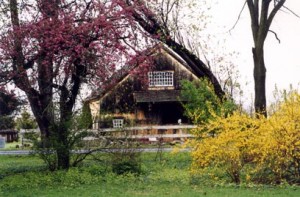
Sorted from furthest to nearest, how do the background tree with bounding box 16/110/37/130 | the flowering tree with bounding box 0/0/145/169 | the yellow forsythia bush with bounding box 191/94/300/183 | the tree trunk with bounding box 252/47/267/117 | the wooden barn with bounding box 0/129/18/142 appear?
the wooden barn with bounding box 0/129/18/142
the tree trunk with bounding box 252/47/267/117
the background tree with bounding box 16/110/37/130
the flowering tree with bounding box 0/0/145/169
the yellow forsythia bush with bounding box 191/94/300/183

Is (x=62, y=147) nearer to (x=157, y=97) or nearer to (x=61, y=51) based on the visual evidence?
(x=61, y=51)

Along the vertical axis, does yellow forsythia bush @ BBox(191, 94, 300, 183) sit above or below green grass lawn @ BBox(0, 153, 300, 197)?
above

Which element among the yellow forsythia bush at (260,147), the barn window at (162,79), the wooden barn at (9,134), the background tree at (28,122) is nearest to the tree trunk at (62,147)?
the background tree at (28,122)

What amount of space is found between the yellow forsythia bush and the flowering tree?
4.67m

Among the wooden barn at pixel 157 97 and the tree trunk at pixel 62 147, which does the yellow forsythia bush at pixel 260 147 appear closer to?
the tree trunk at pixel 62 147

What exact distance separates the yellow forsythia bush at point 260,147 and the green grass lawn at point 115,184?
767mm

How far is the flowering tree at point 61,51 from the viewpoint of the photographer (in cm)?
1788

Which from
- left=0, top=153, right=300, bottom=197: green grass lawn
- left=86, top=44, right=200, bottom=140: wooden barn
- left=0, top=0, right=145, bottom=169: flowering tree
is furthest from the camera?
left=86, top=44, right=200, bottom=140: wooden barn

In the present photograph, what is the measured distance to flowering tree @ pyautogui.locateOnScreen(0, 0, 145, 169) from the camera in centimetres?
1788

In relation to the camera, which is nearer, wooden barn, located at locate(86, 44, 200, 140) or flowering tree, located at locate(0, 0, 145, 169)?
flowering tree, located at locate(0, 0, 145, 169)

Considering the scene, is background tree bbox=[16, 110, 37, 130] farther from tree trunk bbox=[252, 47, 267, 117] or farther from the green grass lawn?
tree trunk bbox=[252, 47, 267, 117]

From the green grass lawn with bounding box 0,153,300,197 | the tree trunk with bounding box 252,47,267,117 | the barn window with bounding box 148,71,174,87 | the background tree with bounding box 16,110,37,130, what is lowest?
the green grass lawn with bounding box 0,153,300,197

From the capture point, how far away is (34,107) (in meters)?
20.3

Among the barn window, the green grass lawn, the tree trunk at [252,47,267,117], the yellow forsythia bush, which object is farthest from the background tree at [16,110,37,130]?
the barn window
